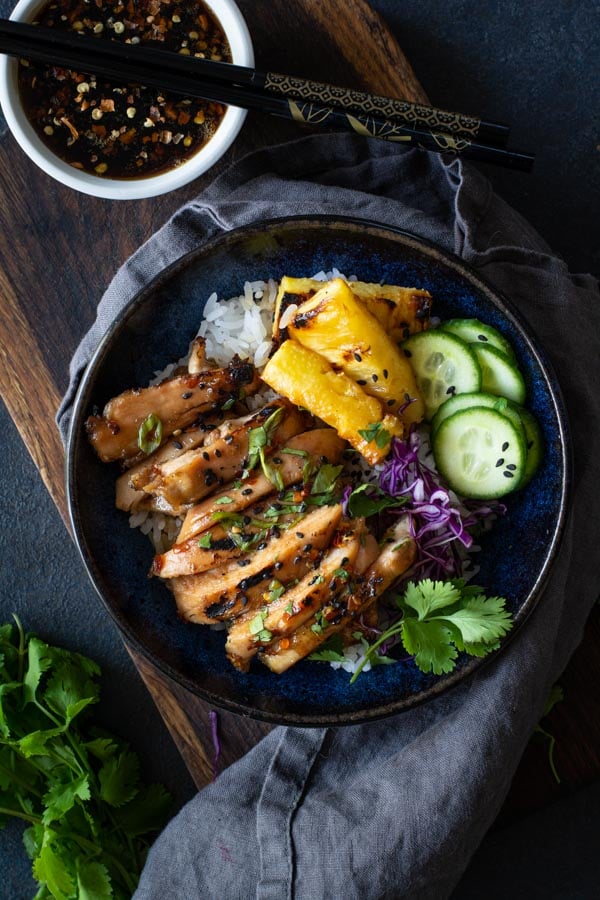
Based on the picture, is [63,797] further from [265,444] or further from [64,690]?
[265,444]

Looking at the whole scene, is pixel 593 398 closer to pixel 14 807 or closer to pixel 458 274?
pixel 458 274

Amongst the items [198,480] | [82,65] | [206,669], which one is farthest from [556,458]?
[82,65]

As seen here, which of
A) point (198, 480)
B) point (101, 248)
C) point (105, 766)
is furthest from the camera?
point (105, 766)

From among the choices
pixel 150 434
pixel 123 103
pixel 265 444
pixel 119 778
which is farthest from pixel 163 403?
pixel 119 778

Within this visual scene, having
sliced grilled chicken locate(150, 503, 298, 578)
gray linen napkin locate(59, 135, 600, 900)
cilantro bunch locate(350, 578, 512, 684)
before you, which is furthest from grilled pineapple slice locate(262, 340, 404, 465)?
gray linen napkin locate(59, 135, 600, 900)

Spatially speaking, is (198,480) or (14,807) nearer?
(198,480)
